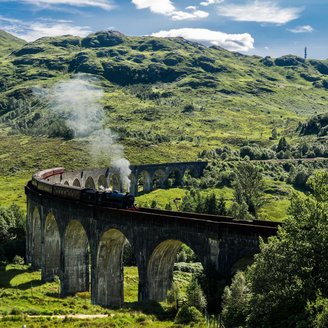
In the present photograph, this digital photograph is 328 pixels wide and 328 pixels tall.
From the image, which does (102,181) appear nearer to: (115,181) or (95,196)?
(115,181)

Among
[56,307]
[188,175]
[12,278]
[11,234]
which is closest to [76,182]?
[11,234]

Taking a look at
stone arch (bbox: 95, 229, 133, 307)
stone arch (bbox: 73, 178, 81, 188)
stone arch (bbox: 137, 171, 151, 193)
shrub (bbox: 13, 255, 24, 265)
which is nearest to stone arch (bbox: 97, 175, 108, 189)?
stone arch (bbox: 73, 178, 81, 188)

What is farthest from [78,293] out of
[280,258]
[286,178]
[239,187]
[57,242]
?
[286,178]

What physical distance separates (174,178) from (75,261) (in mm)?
92393

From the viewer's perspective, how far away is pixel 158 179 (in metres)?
148

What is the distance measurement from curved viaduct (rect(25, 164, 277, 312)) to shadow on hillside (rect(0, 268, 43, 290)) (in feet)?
6.75

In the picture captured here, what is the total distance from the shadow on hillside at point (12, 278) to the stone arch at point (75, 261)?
575 cm

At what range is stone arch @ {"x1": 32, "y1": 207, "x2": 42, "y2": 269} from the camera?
231ft

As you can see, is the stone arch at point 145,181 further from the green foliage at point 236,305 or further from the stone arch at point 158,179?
the green foliage at point 236,305

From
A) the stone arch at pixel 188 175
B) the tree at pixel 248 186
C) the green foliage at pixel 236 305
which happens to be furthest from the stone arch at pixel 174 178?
the green foliage at pixel 236 305

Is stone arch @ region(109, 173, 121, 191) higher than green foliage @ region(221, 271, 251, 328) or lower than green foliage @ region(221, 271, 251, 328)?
lower

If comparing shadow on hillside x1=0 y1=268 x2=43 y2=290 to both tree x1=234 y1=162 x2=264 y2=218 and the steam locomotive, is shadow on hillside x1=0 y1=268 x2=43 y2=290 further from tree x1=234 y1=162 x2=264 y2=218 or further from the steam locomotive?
tree x1=234 y1=162 x2=264 y2=218

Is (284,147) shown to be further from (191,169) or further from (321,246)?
(321,246)

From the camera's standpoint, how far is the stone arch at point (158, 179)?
143 meters
